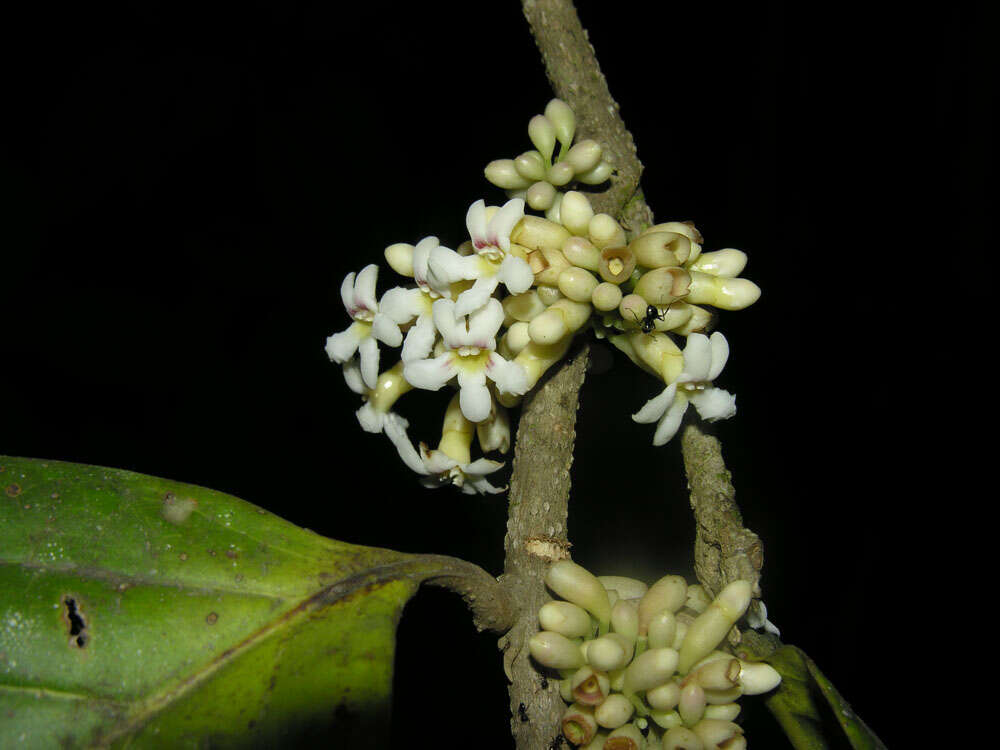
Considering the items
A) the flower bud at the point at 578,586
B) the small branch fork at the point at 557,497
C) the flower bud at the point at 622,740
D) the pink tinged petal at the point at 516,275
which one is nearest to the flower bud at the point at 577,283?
the pink tinged petal at the point at 516,275

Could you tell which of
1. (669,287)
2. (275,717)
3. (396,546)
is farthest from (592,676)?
(396,546)

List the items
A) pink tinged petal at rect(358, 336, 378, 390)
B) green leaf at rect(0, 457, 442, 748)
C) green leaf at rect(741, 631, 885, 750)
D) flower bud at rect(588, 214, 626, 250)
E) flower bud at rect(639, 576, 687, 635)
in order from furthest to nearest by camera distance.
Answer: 1. pink tinged petal at rect(358, 336, 378, 390)
2. flower bud at rect(588, 214, 626, 250)
3. flower bud at rect(639, 576, 687, 635)
4. green leaf at rect(741, 631, 885, 750)
5. green leaf at rect(0, 457, 442, 748)

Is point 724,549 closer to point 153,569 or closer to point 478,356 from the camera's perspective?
point 478,356

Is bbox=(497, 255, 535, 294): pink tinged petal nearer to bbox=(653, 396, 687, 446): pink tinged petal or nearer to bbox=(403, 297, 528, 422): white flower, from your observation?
bbox=(403, 297, 528, 422): white flower

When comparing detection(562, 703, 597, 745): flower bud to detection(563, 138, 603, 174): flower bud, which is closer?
detection(562, 703, 597, 745): flower bud

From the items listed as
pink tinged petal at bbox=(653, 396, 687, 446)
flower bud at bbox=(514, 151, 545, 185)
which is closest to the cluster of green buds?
pink tinged petal at bbox=(653, 396, 687, 446)

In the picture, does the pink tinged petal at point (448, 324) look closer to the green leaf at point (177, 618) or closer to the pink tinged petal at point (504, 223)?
the pink tinged petal at point (504, 223)

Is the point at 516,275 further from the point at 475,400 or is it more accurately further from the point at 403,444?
the point at 403,444
